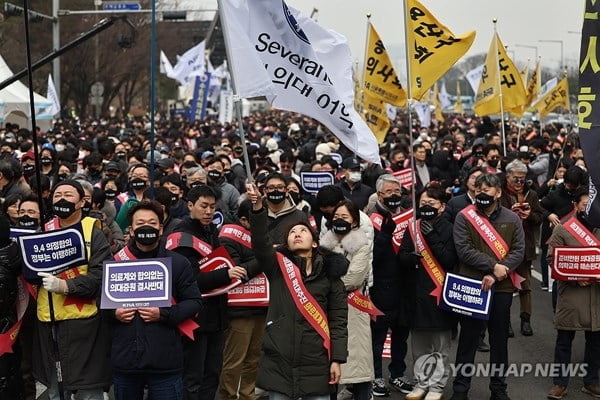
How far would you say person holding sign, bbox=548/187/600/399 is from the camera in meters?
8.20

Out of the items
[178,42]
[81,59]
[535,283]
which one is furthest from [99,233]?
[178,42]

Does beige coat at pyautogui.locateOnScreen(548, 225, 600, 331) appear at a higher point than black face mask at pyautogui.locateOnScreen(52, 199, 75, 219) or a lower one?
lower

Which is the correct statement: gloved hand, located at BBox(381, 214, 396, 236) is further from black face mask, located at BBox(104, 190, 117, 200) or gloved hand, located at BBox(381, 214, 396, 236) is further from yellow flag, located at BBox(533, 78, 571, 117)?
yellow flag, located at BBox(533, 78, 571, 117)

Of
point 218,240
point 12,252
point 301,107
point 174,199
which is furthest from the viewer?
point 174,199

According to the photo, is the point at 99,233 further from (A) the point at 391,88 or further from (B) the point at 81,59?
(B) the point at 81,59

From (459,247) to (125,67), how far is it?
4605 centimetres

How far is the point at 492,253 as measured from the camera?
798 cm

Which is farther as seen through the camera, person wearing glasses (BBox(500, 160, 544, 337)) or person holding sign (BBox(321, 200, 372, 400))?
person wearing glasses (BBox(500, 160, 544, 337))

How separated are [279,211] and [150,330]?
6.66 feet

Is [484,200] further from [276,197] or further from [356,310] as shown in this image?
[276,197]

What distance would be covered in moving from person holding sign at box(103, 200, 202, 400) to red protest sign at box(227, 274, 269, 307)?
1.41m

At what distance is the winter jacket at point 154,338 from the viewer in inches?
227

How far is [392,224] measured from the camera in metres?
8.29

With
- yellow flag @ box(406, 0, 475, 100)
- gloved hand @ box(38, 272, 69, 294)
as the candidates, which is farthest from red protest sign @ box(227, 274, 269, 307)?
yellow flag @ box(406, 0, 475, 100)
